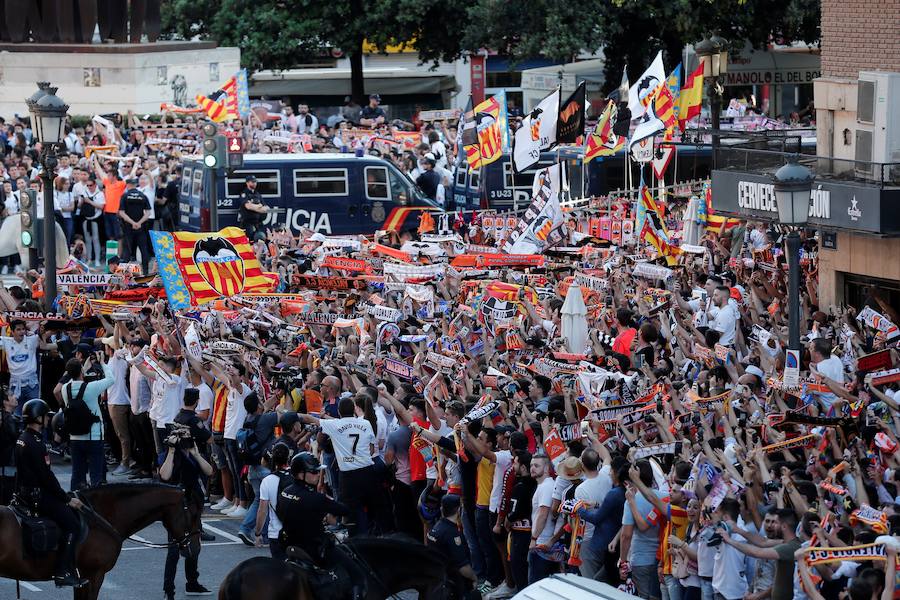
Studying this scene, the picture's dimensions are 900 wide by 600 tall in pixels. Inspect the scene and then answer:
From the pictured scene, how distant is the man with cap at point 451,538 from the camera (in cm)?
1355

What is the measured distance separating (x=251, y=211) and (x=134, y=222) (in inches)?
81.1

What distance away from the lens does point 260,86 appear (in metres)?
62.9

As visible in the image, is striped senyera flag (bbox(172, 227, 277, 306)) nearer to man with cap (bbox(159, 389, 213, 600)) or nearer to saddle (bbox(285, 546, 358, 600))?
man with cap (bbox(159, 389, 213, 600))

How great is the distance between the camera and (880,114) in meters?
20.1

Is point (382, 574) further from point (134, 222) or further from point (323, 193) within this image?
point (323, 193)

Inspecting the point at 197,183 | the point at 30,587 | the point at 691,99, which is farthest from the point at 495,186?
the point at 30,587

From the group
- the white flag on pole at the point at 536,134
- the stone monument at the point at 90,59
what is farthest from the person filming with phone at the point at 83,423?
the stone monument at the point at 90,59

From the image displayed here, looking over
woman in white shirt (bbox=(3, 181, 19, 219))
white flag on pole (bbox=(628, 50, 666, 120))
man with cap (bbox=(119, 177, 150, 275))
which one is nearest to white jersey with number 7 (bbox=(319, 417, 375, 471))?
white flag on pole (bbox=(628, 50, 666, 120))

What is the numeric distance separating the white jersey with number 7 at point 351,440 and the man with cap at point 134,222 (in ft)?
50.3

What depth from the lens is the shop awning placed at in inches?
2438

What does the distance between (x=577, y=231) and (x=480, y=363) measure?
28.5 feet

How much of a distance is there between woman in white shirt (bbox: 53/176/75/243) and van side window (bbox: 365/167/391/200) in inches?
209

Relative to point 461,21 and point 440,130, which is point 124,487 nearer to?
point 440,130

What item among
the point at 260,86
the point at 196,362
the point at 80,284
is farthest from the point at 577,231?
the point at 260,86
